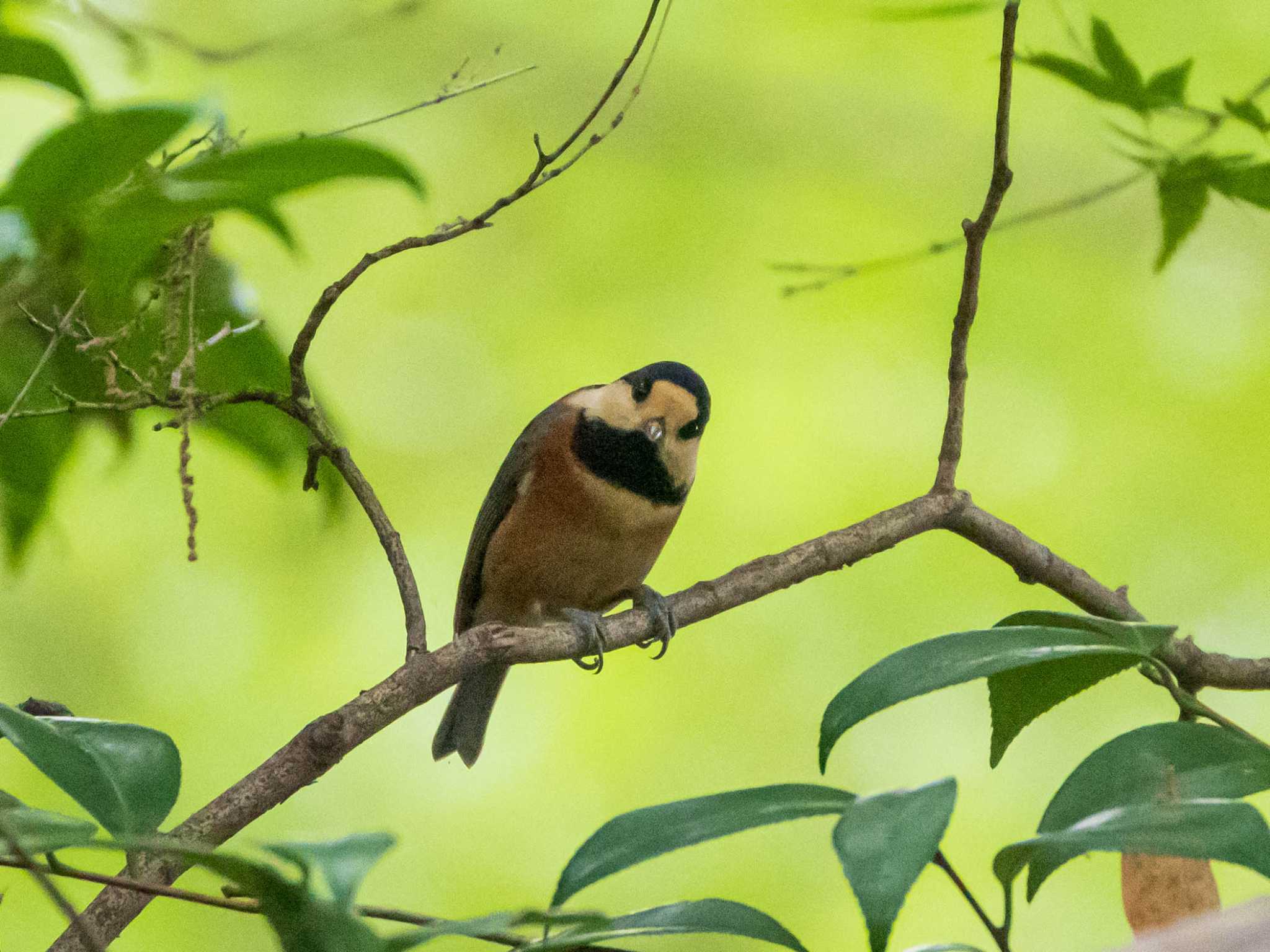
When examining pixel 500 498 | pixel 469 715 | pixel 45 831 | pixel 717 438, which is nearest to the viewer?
pixel 45 831

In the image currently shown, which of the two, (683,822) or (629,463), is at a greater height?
(629,463)

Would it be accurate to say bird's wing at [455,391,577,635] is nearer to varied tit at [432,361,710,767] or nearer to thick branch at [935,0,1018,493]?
varied tit at [432,361,710,767]

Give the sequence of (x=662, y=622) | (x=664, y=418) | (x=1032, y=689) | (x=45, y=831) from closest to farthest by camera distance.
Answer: (x=45, y=831) < (x=1032, y=689) < (x=662, y=622) < (x=664, y=418)

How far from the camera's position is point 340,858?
0.54m

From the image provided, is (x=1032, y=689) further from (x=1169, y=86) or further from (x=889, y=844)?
(x=1169, y=86)

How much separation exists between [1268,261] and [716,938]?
236cm

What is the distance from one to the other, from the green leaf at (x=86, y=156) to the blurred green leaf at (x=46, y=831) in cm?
36

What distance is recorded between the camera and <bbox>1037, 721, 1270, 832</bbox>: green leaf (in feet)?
2.47

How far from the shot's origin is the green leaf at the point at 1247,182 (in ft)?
3.79

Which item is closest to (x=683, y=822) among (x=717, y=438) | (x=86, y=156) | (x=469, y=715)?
(x=86, y=156)

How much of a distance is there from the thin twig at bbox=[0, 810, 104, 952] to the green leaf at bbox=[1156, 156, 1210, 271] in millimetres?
1108

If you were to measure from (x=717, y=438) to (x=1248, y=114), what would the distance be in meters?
2.29

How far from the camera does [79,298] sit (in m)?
0.99

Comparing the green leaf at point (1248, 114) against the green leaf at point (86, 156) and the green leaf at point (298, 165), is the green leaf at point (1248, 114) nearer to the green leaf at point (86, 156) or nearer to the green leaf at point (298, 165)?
the green leaf at point (298, 165)
